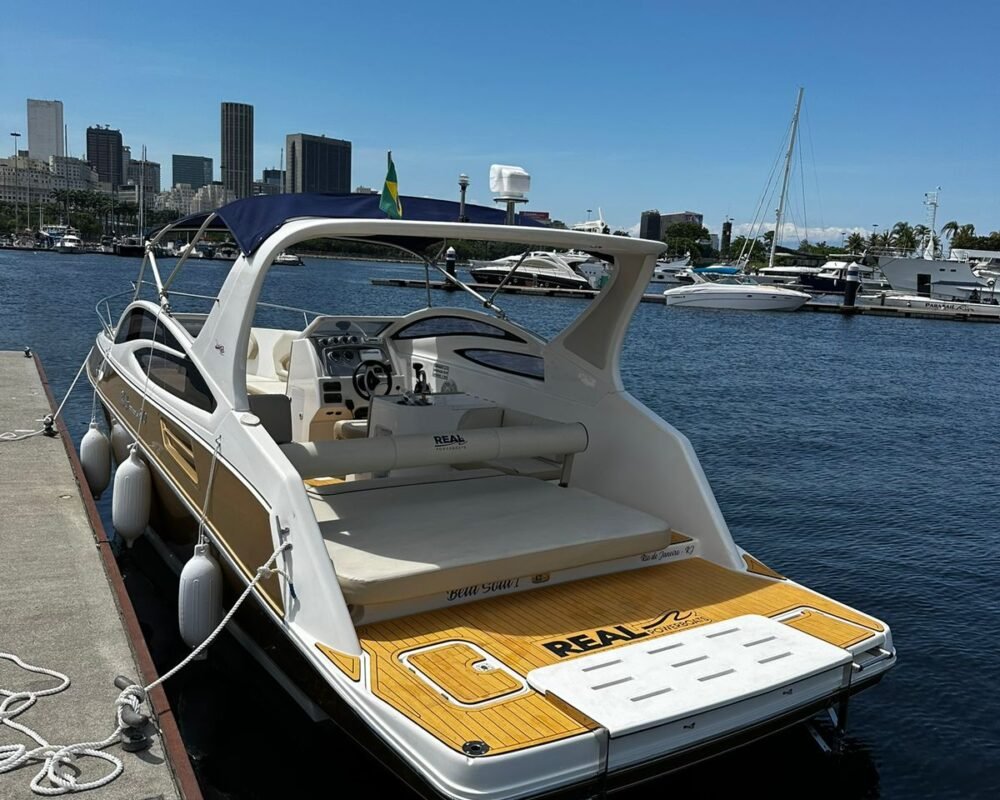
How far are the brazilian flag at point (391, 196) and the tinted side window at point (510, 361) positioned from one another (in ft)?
6.54

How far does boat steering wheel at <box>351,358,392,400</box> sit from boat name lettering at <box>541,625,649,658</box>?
139 inches

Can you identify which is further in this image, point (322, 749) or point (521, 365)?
point (521, 365)

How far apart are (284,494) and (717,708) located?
2219mm

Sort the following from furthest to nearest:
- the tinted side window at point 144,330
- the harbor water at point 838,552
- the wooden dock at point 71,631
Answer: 1. the tinted side window at point 144,330
2. the harbor water at point 838,552
3. the wooden dock at point 71,631

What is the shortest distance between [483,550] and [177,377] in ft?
8.56

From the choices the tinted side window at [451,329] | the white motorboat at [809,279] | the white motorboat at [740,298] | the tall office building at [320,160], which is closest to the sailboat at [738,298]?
the white motorboat at [740,298]

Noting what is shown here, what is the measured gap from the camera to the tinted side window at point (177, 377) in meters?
5.23

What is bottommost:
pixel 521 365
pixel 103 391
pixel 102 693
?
pixel 102 693

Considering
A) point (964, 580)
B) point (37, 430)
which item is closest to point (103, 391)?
point (37, 430)

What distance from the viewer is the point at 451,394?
681 centimetres

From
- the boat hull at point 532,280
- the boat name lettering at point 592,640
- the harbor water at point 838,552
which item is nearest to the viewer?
the boat name lettering at point 592,640

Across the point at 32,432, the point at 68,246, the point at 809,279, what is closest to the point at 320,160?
the point at 32,432

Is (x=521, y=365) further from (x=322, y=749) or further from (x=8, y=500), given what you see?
(x=8, y=500)

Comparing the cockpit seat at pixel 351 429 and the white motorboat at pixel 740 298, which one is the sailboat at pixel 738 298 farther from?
the cockpit seat at pixel 351 429
